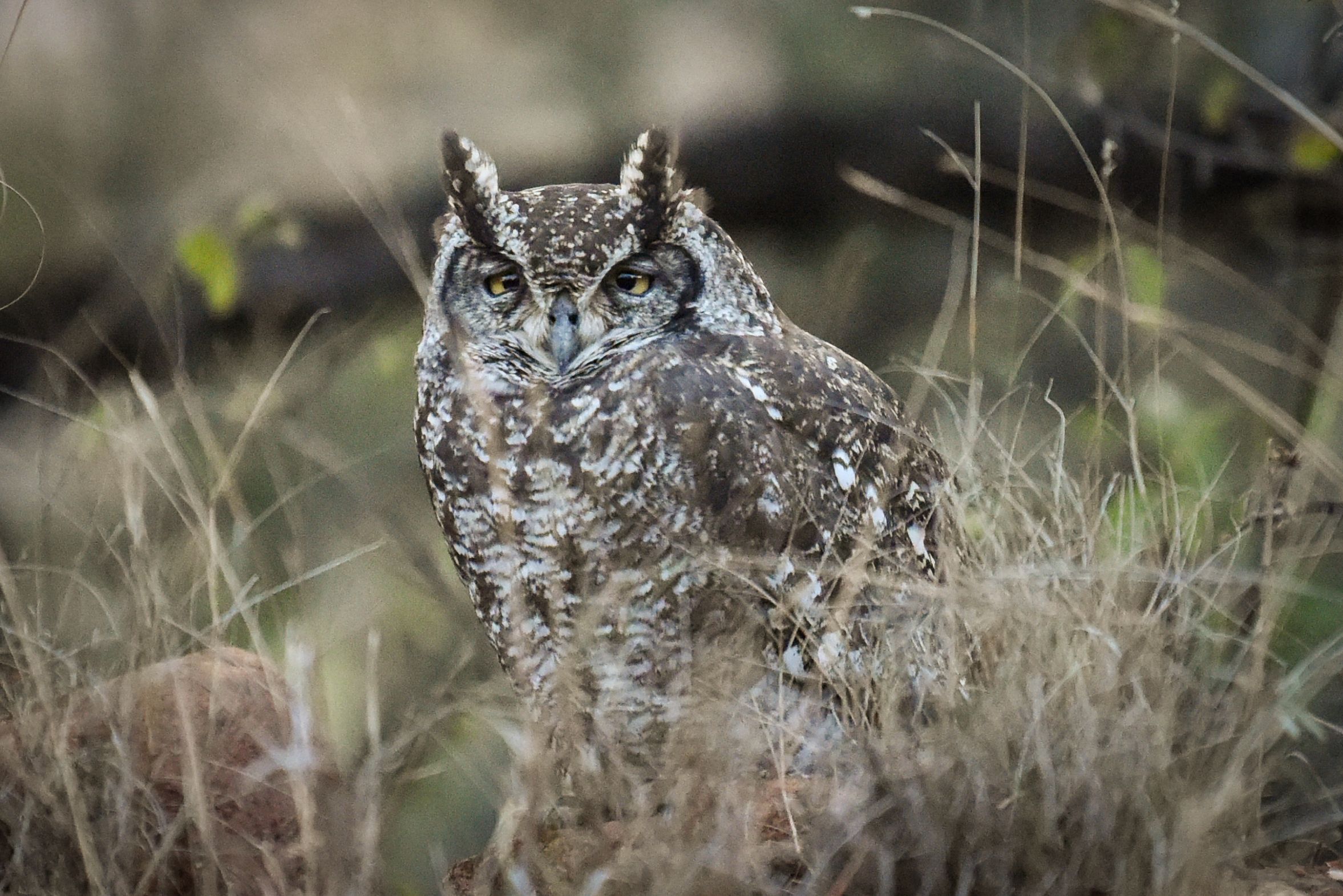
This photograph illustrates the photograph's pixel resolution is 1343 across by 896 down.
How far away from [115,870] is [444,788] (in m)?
2.65

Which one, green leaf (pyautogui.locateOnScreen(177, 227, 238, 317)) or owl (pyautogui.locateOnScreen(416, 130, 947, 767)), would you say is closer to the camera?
owl (pyautogui.locateOnScreen(416, 130, 947, 767))

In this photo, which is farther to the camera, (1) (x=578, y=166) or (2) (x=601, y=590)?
(1) (x=578, y=166)

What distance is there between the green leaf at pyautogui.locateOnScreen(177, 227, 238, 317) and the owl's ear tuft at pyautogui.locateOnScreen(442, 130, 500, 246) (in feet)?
3.93

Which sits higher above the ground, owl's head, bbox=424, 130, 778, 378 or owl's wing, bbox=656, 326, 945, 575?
owl's head, bbox=424, 130, 778, 378

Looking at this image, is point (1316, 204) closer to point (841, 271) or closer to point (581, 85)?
point (841, 271)

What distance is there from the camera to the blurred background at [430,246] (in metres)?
2.30

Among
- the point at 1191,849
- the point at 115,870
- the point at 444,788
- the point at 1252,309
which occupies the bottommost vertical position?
the point at 444,788

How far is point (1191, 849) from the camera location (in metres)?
1.57

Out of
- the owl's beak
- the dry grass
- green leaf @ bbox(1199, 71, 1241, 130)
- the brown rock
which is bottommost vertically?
the brown rock

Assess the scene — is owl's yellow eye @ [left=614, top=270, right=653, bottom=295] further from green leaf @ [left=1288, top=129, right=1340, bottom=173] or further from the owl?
green leaf @ [left=1288, top=129, right=1340, bottom=173]

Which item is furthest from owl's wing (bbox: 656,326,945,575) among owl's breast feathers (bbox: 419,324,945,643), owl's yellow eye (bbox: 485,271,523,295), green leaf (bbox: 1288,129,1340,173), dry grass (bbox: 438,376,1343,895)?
green leaf (bbox: 1288,129,1340,173)

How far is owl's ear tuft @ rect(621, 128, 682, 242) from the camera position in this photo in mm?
2508

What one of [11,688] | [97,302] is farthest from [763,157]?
[11,688]

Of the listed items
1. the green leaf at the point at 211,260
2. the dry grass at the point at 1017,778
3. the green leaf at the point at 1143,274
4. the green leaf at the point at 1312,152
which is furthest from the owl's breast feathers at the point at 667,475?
the green leaf at the point at 1312,152
